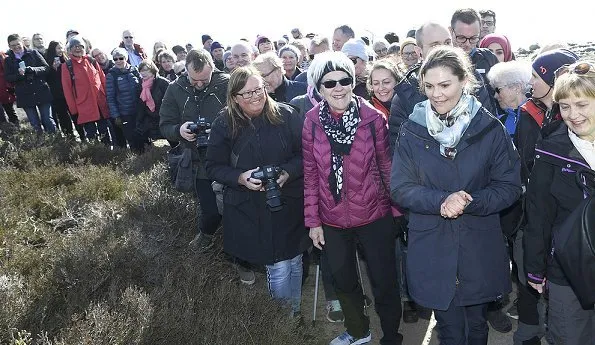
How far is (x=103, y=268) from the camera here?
412cm

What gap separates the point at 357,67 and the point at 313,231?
172 cm

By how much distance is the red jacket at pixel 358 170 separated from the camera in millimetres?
3391

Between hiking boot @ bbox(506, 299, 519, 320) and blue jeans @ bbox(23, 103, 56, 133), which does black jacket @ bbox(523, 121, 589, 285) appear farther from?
blue jeans @ bbox(23, 103, 56, 133)

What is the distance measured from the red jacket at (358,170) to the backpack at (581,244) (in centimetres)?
120

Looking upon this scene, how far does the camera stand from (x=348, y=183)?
3.43 metres

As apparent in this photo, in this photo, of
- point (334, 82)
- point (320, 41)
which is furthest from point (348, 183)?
point (320, 41)

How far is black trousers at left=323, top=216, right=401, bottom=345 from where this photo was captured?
3543 mm

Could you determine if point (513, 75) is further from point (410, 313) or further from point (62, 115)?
point (62, 115)

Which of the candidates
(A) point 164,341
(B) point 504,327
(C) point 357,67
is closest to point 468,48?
(C) point 357,67

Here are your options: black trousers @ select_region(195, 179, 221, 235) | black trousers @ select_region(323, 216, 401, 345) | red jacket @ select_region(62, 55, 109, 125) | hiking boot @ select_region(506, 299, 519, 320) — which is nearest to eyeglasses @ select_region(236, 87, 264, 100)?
black trousers @ select_region(323, 216, 401, 345)

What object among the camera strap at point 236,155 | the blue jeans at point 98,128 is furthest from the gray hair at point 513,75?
the blue jeans at point 98,128

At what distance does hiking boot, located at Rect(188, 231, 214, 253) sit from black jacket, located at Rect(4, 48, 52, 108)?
19.9 feet

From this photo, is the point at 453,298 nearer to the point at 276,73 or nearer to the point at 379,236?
the point at 379,236

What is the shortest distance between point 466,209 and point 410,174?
1.28 feet
